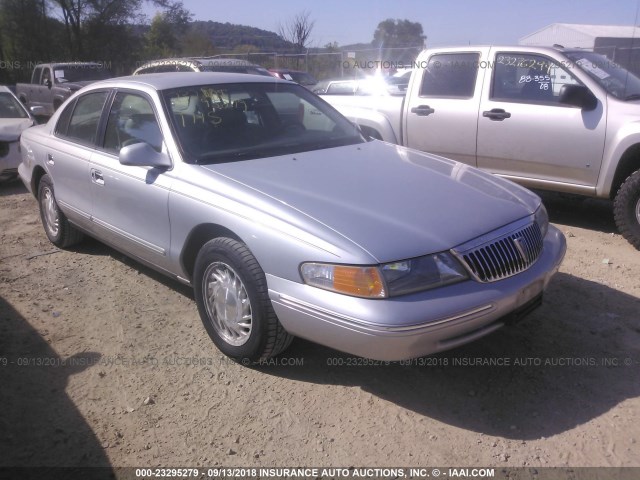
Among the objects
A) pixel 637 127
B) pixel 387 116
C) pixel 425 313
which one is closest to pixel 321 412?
pixel 425 313

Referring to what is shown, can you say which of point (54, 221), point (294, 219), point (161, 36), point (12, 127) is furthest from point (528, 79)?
point (161, 36)

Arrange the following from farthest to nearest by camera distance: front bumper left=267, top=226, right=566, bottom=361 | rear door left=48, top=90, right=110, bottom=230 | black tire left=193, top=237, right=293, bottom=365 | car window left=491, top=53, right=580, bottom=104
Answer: car window left=491, top=53, right=580, bottom=104 → rear door left=48, top=90, right=110, bottom=230 → black tire left=193, top=237, right=293, bottom=365 → front bumper left=267, top=226, right=566, bottom=361

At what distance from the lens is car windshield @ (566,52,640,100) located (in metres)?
5.70

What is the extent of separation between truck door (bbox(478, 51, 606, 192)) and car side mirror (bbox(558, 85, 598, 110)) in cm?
6

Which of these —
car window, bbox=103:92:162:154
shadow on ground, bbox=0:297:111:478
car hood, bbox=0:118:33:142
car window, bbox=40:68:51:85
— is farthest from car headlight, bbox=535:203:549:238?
car window, bbox=40:68:51:85

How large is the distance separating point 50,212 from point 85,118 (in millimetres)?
1170

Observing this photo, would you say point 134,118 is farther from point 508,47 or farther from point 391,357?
point 508,47

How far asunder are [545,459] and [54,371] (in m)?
2.73

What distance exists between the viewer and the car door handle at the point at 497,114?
20.0 ft

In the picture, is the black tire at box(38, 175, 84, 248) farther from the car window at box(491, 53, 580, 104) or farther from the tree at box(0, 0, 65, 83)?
the tree at box(0, 0, 65, 83)

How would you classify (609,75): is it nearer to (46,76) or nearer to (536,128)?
(536,128)

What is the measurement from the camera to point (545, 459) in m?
2.76

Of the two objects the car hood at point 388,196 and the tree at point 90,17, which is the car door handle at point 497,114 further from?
the tree at point 90,17

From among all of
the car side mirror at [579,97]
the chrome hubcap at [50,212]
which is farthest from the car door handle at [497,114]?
the chrome hubcap at [50,212]
